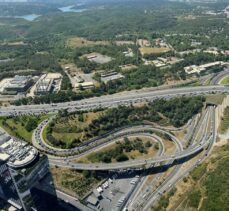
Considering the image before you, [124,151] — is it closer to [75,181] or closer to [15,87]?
[75,181]

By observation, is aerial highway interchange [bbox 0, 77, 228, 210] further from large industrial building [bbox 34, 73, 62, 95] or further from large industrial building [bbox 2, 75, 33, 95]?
large industrial building [bbox 2, 75, 33, 95]

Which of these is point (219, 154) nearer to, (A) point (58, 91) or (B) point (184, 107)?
(B) point (184, 107)

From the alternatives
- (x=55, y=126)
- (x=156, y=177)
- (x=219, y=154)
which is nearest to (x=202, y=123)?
(x=219, y=154)

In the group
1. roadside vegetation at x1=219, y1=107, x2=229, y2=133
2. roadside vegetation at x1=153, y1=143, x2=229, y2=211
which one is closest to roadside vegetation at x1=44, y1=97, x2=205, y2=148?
roadside vegetation at x1=219, y1=107, x2=229, y2=133

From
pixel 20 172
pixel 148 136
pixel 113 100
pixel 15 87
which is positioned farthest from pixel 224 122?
pixel 15 87

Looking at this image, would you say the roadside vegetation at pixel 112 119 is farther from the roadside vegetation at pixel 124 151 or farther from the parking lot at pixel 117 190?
the parking lot at pixel 117 190

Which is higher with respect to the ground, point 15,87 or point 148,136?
point 15,87

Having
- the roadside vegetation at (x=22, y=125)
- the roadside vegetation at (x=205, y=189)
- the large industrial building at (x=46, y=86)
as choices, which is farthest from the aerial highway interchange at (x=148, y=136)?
the large industrial building at (x=46, y=86)
